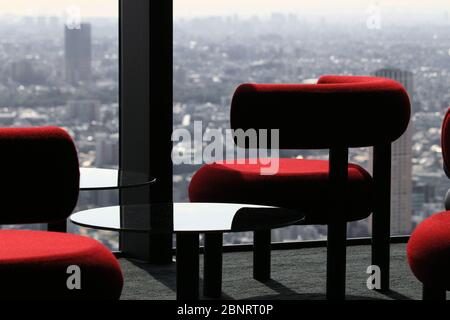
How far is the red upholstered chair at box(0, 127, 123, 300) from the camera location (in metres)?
2.48

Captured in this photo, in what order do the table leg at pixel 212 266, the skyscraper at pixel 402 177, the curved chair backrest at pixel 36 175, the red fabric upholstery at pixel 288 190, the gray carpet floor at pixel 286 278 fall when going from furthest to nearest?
the skyscraper at pixel 402 177 < the gray carpet floor at pixel 286 278 < the table leg at pixel 212 266 < the red fabric upholstery at pixel 288 190 < the curved chair backrest at pixel 36 175

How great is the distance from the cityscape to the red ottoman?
1.30 meters

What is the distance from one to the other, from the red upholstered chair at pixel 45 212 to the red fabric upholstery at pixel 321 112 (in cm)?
79

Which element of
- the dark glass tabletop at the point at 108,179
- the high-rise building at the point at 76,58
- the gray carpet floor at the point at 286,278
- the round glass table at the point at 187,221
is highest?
the high-rise building at the point at 76,58

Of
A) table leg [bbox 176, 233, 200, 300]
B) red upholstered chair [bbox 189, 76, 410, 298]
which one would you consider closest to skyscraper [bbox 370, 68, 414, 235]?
red upholstered chair [bbox 189, 76, 410, 298]

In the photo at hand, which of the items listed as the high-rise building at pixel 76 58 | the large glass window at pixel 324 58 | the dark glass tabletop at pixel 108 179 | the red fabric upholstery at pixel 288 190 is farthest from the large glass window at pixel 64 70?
the red fabric upholstery at pixel 288 190

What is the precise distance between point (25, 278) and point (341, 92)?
1.34 metres

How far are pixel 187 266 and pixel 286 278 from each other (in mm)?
1688

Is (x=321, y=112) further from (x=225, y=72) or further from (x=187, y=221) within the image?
(x=225, y=72)

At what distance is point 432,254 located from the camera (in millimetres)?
2748

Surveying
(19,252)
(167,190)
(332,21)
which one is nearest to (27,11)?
(167,190)

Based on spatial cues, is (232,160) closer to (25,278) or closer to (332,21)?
(332,21)

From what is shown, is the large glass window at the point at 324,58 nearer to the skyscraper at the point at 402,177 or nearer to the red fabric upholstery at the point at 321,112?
the skyscraper at the point at 402,177

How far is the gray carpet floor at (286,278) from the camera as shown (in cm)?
397
